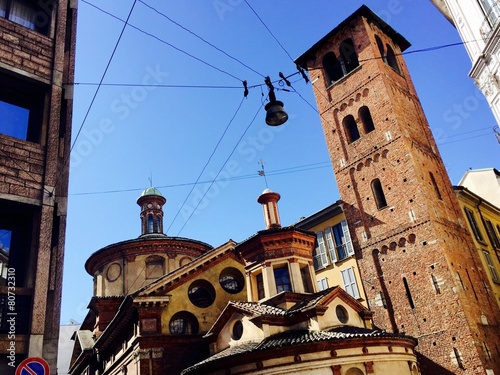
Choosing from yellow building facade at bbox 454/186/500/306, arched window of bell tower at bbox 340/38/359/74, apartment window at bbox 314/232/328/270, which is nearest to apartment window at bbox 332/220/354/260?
apartment window at bbox 314/232/328/270

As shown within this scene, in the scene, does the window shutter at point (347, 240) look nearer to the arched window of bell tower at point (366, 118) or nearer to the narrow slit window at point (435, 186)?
the narrow slit window at point (435, 186)

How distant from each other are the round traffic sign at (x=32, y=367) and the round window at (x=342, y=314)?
12.3 metres

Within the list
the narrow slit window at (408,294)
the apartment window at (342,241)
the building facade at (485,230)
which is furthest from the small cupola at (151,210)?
the building facade at (485,230)

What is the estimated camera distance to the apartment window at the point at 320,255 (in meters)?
22.8

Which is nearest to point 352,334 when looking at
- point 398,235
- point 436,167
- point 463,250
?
point 398,235

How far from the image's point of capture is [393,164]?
21297mm

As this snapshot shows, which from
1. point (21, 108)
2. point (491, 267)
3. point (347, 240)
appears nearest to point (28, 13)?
point (21, 108)

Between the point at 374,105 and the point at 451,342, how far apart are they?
12.3m

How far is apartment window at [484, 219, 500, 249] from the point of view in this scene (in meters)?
23.8

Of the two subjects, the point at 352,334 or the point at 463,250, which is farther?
the point at 463,250

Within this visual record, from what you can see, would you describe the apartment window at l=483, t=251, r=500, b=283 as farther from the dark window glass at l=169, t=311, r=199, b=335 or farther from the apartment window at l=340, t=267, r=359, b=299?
the dark window glass at l=169, t=311, r=199, b=335

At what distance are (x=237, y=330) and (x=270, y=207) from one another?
20.3 ft

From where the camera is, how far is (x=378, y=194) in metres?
21.9

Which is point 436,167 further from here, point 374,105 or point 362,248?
point 362,248
